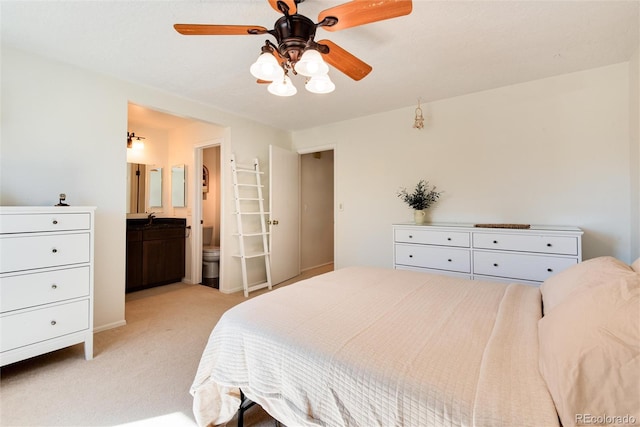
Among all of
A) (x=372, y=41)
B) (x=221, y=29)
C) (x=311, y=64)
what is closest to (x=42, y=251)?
(x=221, y=29)

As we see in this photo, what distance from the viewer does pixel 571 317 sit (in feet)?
2.84

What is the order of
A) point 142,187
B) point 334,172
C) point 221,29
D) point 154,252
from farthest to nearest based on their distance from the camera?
point 142,187 < point 334,172 < point 154,252 < point 221,29

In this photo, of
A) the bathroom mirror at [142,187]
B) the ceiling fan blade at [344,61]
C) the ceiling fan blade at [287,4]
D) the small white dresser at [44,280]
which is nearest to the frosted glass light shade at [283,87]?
the ceiling fan blade at [344,61]

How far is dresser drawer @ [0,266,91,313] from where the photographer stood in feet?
5.57

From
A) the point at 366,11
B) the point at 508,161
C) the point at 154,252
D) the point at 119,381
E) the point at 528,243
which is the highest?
the point at 366,11

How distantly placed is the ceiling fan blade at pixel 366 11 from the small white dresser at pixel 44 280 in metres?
2.15

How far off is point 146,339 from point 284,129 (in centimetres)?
324

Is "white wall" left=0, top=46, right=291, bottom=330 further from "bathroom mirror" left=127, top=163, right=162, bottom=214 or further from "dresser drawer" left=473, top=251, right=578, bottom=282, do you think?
"dresser drawer" left=473, top=251, right=578, bottom=282

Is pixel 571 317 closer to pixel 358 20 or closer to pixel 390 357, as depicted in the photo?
pixel 390 357

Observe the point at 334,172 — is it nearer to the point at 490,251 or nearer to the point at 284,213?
the point at 284,213

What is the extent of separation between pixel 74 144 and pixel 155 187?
1.89 m

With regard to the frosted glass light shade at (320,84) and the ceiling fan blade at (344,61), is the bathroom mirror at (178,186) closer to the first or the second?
the frosted glass light shade at (320,84)

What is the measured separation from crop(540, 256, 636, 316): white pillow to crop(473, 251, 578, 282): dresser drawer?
107 cm

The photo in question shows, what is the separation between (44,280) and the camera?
1.83 metres
